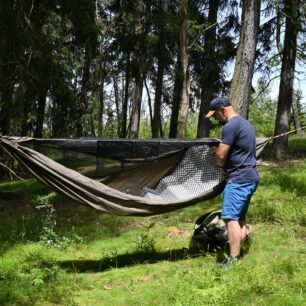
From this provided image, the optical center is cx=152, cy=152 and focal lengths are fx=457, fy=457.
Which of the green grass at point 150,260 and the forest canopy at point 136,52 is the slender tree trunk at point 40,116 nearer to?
the forest canopy at point 136,52

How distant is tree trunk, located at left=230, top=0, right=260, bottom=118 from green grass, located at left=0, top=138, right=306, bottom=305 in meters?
1.62

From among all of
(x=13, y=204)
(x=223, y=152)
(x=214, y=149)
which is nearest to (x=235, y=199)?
(x=223, y=152)

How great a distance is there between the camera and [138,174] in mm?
5512

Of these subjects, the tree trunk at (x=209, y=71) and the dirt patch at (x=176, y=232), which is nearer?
the dirt patch at (x=176, y=232)

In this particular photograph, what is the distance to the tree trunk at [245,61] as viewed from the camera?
838 centimetres

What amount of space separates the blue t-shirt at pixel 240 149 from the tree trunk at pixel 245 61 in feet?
11.9

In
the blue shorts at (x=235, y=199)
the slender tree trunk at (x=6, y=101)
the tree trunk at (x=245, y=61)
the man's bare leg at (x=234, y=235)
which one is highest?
the tree trunk at (x=245, y=61)

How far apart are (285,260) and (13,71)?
758 cm

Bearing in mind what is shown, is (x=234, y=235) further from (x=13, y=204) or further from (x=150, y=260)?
(x=13, y=204)

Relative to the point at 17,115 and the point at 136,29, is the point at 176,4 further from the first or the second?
the point at 17,115

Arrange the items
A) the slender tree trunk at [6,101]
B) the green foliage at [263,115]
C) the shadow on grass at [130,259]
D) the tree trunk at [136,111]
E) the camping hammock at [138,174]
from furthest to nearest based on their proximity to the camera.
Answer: the green foliage at [263,115] → the tree trunk at [136,111] → the slender tree trunk at [6,101] → the shadow on grass at [130,259] → the camping hammock at [138,174]

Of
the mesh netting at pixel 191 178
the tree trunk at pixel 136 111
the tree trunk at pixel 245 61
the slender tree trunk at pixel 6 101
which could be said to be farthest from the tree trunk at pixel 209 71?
the mesh netting at pixel 191 178

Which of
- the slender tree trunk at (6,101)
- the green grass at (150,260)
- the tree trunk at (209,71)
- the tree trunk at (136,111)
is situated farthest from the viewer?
the tree trunk at (136,111)

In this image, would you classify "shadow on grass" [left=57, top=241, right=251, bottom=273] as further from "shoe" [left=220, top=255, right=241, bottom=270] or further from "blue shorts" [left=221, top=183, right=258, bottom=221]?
"blue shorts" [left=221, top=183, right=258, bottom=221]
